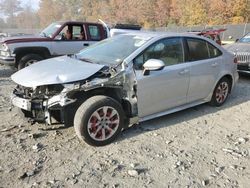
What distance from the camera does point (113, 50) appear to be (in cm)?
487

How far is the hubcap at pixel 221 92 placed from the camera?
5934mm

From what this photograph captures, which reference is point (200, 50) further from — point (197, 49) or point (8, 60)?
point (8, 60)

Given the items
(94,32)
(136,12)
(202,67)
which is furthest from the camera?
(136,12)

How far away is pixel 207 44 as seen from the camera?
18.5 feet

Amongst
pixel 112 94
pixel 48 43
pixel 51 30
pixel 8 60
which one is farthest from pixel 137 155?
pixel 51 30

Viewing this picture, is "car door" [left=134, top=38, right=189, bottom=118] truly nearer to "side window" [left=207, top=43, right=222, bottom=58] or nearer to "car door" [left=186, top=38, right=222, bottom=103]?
"car door" [left=186, top=38, right=222, bottom=103]

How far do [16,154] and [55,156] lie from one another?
1.73ft

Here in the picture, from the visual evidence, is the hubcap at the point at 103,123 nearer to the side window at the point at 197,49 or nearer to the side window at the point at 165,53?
the side window at the point at 165,53

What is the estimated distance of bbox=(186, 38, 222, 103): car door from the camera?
5211 millimetres

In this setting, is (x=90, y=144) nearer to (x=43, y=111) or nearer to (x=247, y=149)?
(x=43, y=111)

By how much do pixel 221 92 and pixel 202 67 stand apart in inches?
38.6

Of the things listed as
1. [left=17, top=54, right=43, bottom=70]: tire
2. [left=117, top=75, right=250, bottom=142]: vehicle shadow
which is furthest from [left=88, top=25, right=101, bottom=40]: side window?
[left=117, top=75, right=250, bottom=142]: vehicle shadow

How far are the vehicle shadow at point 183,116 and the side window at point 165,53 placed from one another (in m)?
1.03

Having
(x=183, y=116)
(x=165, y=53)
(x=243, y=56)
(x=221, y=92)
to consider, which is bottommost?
(x=183, y=116)
